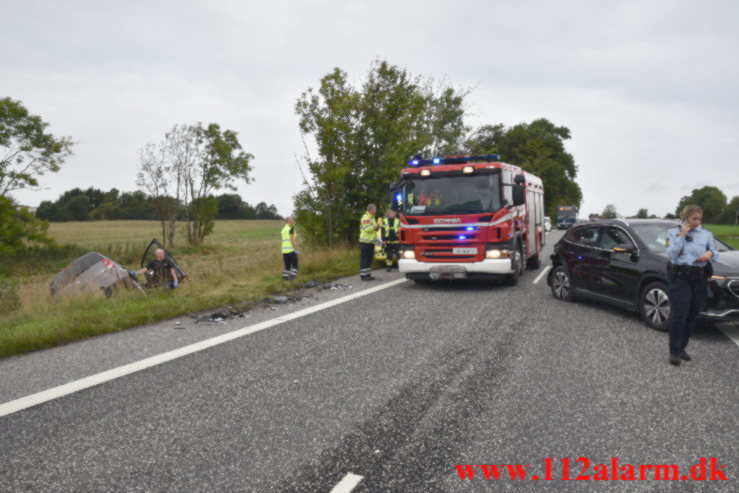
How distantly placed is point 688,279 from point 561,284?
12.5 ft

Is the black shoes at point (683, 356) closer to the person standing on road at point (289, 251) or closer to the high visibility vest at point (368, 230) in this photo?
the high visibility vest at point (368, 230)

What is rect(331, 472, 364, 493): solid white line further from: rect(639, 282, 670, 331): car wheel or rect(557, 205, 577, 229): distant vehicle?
rect(557, 205, 577, 229): distant vehicle

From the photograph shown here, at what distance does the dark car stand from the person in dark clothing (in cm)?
805

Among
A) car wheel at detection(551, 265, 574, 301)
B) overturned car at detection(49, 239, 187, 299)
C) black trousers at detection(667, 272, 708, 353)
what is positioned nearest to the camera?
black trousers at detection(667, 272, 708, 353)

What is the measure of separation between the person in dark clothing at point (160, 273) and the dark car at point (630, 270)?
317 inches

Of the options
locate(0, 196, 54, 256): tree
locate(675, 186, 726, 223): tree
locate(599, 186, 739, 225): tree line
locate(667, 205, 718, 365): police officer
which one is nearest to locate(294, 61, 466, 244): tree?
locate(667, 205, 718, 365): police officer

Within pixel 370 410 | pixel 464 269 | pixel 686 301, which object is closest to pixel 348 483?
pixel 370 410

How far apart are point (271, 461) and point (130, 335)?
13.9 feet

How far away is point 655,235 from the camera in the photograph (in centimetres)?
772

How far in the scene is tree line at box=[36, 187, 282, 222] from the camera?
9719 cm

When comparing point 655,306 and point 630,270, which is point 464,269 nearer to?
point 630,270

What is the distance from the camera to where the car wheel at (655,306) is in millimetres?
6645

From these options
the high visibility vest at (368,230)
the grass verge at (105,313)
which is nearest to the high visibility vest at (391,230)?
the high visibility vest at (368,230)

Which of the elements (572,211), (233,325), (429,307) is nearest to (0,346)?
(233,325)
